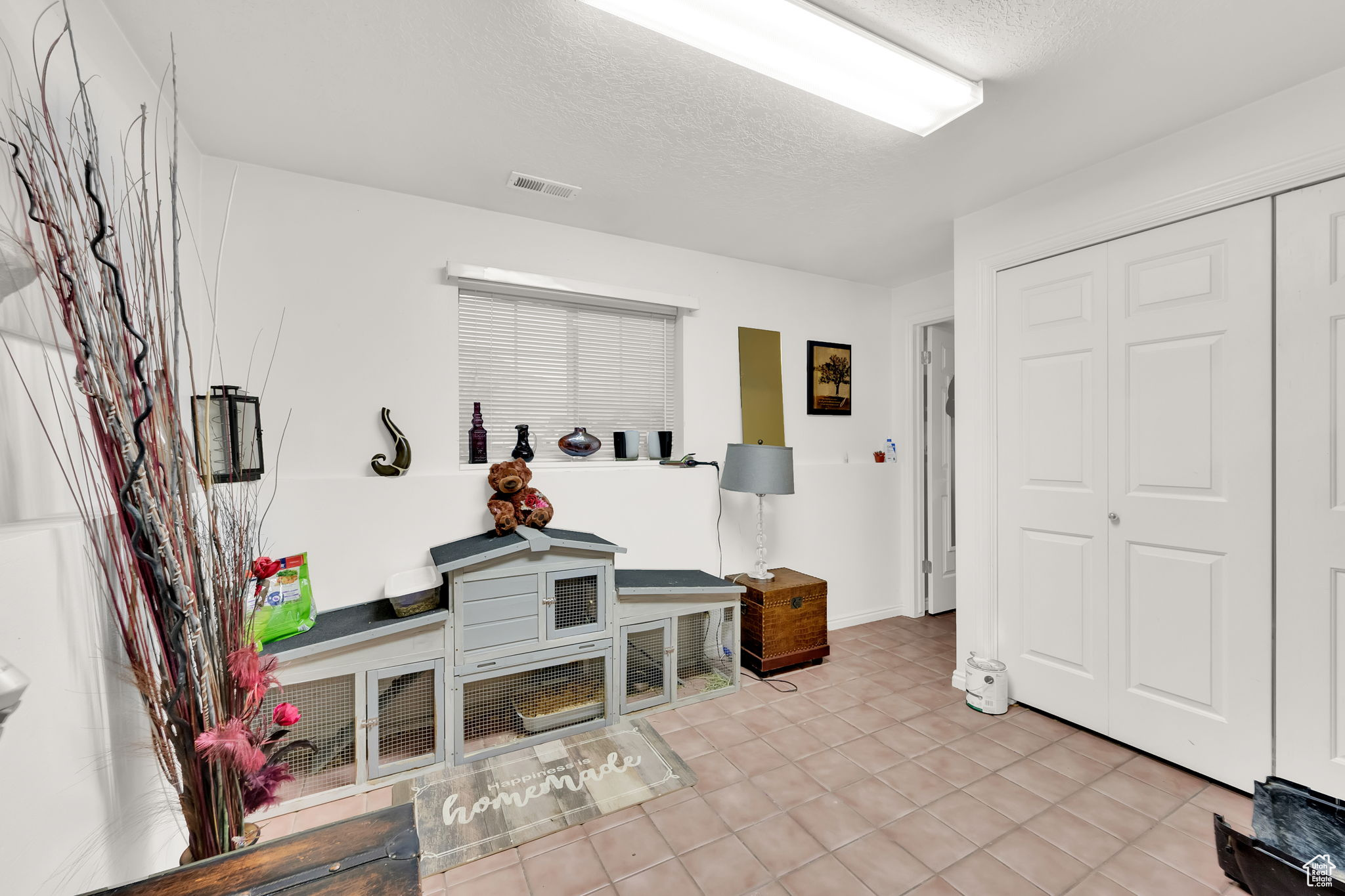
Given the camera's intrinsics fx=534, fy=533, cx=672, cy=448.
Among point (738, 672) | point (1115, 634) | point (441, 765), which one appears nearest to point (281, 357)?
point (441, 765)

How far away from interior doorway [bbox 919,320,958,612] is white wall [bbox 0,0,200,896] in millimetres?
4247

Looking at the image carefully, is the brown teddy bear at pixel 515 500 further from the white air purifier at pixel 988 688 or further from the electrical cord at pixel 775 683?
the white air purifier at pixel 988 688

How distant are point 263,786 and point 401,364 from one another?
1735 millimetres

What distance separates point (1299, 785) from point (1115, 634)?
2.13ft

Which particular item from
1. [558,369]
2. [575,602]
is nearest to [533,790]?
[575,602]

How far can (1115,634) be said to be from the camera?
2.29 metres

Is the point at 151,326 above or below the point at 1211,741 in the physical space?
above

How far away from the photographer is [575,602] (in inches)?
95.1

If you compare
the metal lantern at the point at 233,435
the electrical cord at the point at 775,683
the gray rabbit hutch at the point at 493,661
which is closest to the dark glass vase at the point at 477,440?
the gray rabbit hutch at the point at 493,661

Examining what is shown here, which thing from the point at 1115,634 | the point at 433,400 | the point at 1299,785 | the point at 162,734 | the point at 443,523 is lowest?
the point at 1299,785

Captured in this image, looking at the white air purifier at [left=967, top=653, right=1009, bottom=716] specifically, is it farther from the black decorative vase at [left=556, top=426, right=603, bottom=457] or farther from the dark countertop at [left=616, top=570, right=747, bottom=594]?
the black decorative vase at [left=556, top=426, right=603, bottom=457]

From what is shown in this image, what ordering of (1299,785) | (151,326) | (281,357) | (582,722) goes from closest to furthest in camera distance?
1. (151,326)
2. (1299,785)
3. (281,357)
4. (582,722)

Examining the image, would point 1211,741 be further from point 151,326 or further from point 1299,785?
point 151,326

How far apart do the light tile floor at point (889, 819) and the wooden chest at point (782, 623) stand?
42 centimetres
